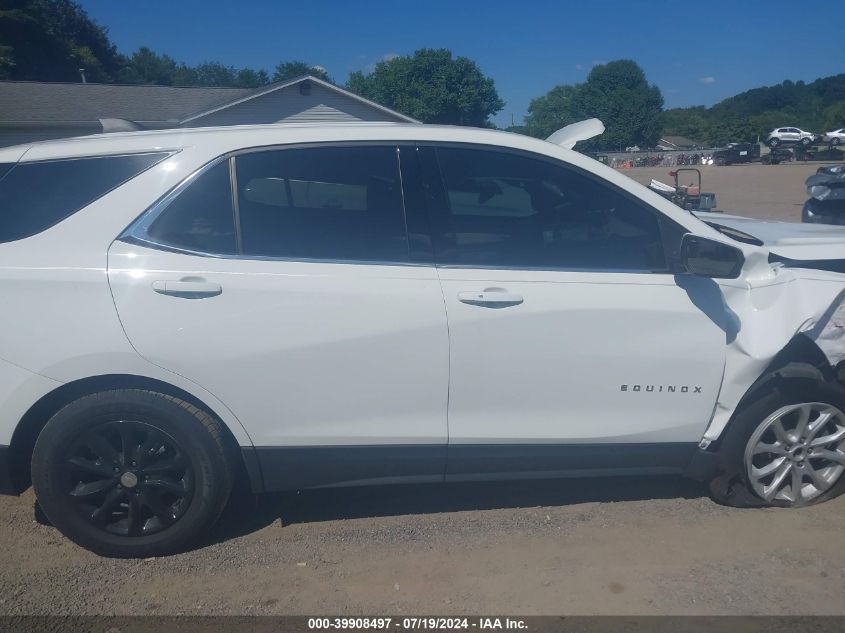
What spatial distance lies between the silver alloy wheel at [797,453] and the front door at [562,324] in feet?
1.20

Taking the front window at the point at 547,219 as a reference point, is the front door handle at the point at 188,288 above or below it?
below

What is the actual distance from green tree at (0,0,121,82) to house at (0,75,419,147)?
19.2m

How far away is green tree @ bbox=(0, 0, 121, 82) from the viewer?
1950 inches

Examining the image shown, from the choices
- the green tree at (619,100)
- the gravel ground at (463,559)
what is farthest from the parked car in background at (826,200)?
the green tree at (619,100)

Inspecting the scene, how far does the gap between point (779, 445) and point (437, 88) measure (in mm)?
60445

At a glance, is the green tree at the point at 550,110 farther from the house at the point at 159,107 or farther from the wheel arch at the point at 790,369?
the wheel arch at the point at 790,369

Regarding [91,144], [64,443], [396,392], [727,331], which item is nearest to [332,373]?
[396,392]

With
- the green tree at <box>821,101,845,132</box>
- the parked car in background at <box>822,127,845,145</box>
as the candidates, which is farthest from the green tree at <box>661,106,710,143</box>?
the parked car in background at <box>822,127,845,145</box>

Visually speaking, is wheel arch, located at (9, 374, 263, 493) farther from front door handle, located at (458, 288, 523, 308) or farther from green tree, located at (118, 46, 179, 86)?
green tree, located at (118, 46, 179, 86)

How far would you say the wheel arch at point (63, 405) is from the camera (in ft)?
10.9

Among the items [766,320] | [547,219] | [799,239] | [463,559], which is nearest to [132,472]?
[463,559]

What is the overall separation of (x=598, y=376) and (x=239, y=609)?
6.06 ft

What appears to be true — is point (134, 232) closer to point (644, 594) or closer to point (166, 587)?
point (166, 587)

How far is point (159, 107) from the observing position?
26641 mm
